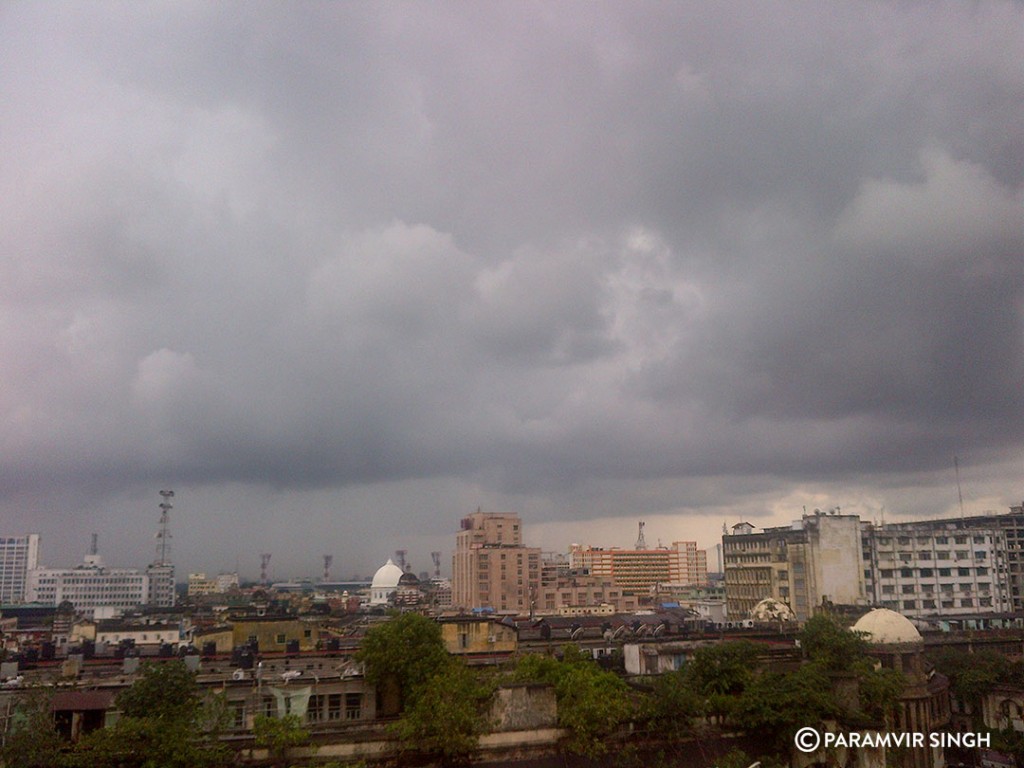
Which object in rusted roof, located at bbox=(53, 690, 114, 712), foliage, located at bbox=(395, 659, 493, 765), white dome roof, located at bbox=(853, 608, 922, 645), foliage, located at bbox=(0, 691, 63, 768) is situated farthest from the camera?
white dome roof, located at bbox=(853, 608, 922, 645)

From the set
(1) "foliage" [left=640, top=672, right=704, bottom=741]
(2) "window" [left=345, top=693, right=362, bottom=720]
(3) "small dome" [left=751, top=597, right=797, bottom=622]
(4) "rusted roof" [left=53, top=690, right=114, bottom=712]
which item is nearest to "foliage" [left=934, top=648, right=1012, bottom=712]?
(3) "small dome" [left=751, top=597, right=797, bottom=622]

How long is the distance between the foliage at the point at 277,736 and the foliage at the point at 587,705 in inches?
414

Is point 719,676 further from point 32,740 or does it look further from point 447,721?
point 32,740

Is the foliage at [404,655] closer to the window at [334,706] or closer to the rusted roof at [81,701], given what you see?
the window at [334,706]

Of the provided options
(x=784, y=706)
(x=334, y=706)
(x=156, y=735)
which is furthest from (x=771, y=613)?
(x=156, y=735)

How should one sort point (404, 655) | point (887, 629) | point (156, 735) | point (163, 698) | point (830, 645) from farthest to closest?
point (887, 629) < point (830, 645) < point (404, 655) < point (163, 698) < point (156, 735)

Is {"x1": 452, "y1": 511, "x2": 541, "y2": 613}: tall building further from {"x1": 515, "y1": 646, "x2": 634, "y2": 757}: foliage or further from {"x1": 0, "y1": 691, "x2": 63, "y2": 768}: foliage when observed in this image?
{"x1": 0, "y1": 691, "x2": 63, "y2": 768}: foliage

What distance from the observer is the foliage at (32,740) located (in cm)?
2994

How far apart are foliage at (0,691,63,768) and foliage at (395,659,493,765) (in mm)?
12853

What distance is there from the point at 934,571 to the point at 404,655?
87.1 meters

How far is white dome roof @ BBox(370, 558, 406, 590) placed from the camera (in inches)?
7447

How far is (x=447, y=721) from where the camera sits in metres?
33.8

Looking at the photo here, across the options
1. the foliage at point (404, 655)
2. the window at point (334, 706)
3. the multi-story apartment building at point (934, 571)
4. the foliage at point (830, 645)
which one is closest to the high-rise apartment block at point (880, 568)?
the multi-story apartment building at point (934, 571)

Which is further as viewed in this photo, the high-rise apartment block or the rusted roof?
the high-rise apartment block
